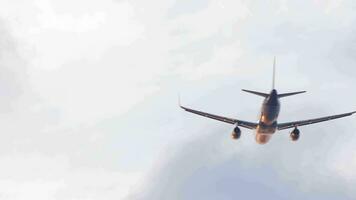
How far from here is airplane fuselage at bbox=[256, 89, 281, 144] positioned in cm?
13150

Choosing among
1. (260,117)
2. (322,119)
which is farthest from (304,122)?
(260,117)

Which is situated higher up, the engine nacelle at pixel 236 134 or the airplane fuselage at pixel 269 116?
the airplane fuselage at pixel 269 116

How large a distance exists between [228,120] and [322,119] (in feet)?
63.2

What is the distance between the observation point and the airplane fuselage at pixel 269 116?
431ft

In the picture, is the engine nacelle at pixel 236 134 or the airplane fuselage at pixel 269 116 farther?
the engine nacelle at pixel 236 134

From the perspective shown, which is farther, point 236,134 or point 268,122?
point 236,134

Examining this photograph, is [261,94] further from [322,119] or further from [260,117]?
[322,119]

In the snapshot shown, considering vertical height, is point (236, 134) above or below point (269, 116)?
below

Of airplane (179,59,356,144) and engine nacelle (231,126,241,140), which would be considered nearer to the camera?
airplane (179,59,356,144)

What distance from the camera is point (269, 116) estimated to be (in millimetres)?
133375

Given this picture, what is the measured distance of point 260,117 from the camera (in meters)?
136

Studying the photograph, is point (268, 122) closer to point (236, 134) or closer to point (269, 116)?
point (269, 116)

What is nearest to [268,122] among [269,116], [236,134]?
[269,116]

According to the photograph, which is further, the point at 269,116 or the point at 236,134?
the point at 236,134
